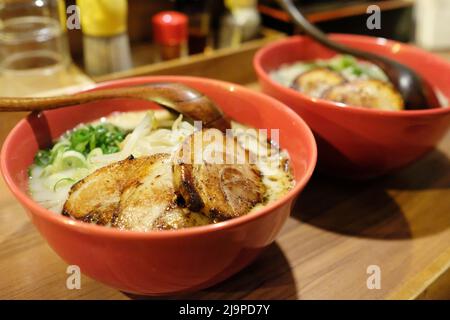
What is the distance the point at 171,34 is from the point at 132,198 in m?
0.93

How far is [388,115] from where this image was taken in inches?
40.6

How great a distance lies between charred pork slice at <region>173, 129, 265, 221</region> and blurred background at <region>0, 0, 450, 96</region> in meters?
0.65

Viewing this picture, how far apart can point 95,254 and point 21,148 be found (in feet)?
1.15

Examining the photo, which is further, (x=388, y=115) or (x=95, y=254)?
(x=388, y=115)

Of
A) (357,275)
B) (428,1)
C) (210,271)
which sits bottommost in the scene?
(357,275)

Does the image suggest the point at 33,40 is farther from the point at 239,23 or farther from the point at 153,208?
the point at 153,208

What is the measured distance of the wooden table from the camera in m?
0.91

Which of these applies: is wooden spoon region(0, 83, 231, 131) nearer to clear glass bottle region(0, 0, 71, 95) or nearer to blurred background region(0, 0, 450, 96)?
blurred background region(0, 0, 450, 96)

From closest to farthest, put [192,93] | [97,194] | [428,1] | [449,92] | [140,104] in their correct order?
[97,194]
[192,93]
[140,104]
[449,92]
[428,1]

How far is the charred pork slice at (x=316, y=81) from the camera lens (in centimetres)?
131

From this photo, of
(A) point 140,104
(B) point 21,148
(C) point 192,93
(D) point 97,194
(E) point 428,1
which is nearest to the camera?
(D) point 97,194

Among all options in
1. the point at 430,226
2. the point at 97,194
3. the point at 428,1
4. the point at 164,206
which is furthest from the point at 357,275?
the point at 428,1

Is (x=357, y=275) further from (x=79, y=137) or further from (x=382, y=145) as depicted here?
(x=79, y=137)

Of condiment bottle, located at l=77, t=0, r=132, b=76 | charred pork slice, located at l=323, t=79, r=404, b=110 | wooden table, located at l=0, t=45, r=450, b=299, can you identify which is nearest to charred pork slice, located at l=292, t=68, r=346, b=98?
charred pork slice, located at l=323, t=79, r=404, b=110
